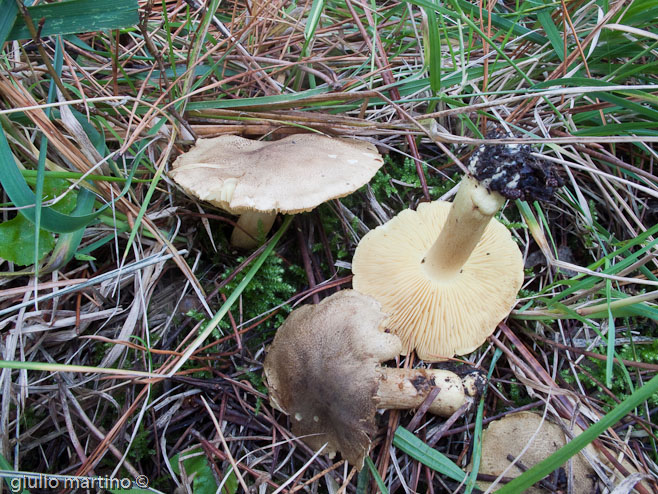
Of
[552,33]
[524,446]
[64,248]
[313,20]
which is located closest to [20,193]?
[64,248]

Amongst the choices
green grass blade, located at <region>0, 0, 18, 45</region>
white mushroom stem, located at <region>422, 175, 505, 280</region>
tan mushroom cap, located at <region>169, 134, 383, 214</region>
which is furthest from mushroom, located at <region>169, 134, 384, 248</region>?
green grass blade, located at <region>0, 0, 18, 45</region>

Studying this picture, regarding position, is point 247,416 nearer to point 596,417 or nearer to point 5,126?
point 596,417

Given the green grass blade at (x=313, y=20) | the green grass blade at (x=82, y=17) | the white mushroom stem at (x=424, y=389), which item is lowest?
the white mushroom stem at (x=424, y=389)

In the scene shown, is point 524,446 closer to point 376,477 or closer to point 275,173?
point 376,477

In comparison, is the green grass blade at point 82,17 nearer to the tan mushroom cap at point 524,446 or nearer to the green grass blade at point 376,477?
the green grass blade at point 376,477

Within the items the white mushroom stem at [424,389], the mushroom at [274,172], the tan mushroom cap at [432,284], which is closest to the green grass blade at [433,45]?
the mushroom at [274,172]

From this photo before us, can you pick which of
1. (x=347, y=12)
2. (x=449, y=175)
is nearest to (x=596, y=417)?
(x=449, y=175)

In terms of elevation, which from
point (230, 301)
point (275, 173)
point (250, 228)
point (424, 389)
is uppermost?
point (275, 173)
